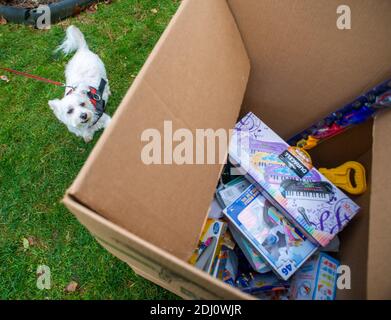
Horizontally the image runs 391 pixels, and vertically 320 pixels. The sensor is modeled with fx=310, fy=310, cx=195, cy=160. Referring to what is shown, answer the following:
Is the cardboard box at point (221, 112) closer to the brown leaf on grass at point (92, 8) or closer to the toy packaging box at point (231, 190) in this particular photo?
the toy packaging box at point (231, 190)

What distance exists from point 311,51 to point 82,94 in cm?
150

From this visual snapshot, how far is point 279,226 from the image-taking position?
133 cm

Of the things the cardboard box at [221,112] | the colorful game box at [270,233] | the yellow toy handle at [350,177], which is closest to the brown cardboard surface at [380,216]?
the cardboard box at [221,112]

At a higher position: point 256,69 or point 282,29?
point 282,29

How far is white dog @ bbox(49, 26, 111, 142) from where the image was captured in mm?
2055

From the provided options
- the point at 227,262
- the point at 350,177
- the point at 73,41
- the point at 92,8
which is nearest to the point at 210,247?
the point at 227,262

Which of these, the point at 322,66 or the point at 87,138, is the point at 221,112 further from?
the point at 87,138

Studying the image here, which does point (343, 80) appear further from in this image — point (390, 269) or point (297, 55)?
point (390, 269)

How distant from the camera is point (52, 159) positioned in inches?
85.5

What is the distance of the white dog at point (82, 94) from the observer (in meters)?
2.05

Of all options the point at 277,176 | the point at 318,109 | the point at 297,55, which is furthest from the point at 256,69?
the point at 277,176

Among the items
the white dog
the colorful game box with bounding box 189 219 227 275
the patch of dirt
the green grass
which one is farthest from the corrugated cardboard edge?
the patch of dirt

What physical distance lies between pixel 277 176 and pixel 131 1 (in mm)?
2329

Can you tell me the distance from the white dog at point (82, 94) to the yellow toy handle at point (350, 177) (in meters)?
1.51
